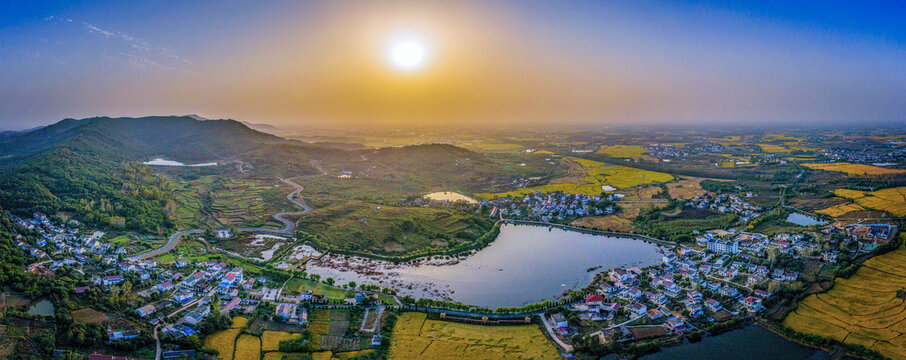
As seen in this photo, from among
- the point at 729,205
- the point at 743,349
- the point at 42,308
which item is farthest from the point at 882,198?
the point at 42,308

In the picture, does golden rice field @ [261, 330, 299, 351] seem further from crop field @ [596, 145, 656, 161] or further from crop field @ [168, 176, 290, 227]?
crop field @ [596, 145, 656, 161]

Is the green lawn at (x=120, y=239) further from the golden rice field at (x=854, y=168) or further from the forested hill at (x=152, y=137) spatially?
the golden rice field at (x=854, y=168)

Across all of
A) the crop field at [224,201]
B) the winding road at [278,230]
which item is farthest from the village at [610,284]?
Result: the crop field at [224,201]

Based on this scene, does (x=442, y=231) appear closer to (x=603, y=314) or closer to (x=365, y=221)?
(x=365, y=221)

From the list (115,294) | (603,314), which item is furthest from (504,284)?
(115,294)

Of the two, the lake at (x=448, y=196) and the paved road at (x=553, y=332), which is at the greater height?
the lake at (x=448, y=196)

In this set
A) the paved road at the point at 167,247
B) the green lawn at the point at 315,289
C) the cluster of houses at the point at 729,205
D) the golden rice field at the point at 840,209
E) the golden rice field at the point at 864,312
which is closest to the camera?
the golden rice field at the point at 864,312

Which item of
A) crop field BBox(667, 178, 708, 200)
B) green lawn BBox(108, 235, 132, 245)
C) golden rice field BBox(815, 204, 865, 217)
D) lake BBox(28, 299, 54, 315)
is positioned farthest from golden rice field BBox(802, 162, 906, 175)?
green lawn BBox(108, 235, 132, 245)
